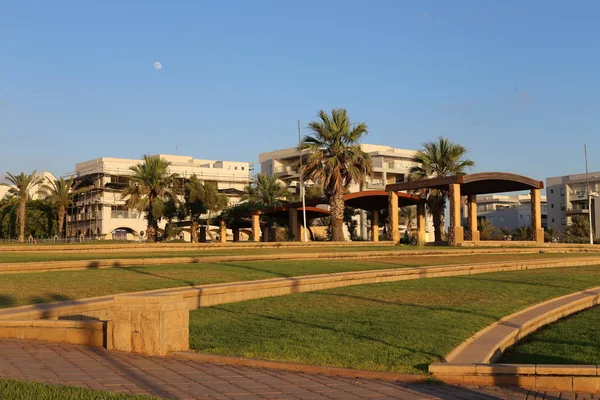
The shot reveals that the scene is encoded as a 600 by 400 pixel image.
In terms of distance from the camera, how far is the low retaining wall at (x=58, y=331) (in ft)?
31.4

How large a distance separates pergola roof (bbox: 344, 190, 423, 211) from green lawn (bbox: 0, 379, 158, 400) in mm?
37953

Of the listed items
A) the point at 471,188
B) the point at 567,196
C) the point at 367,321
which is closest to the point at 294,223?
the point at 471,188

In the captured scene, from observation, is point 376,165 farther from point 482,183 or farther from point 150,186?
point 482,183

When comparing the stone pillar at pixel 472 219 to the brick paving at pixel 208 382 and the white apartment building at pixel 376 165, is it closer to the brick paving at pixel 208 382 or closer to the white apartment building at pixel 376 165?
the brick paving at pixel 208 382

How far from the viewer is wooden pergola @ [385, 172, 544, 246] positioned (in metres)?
38.0

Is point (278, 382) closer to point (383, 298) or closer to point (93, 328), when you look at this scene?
point (93, 328)

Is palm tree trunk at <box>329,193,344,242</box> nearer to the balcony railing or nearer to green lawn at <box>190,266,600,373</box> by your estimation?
green lawn at <box>190,266,600,373</box>

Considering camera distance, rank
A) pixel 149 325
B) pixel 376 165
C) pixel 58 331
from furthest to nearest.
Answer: pixel 376 165, pixel 58 331, pixel 149 325

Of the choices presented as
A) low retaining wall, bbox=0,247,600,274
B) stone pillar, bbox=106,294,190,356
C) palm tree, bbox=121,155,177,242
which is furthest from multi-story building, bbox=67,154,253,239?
stone pillar, bbox=106,294,190,356

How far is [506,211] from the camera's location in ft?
387

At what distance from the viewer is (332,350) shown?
8.89m

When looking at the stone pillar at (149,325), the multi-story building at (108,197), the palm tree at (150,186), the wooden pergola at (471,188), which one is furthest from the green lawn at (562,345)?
the multi-story building at (108,197)

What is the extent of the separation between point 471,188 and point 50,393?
128 ft

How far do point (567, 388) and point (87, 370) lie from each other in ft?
17.4
